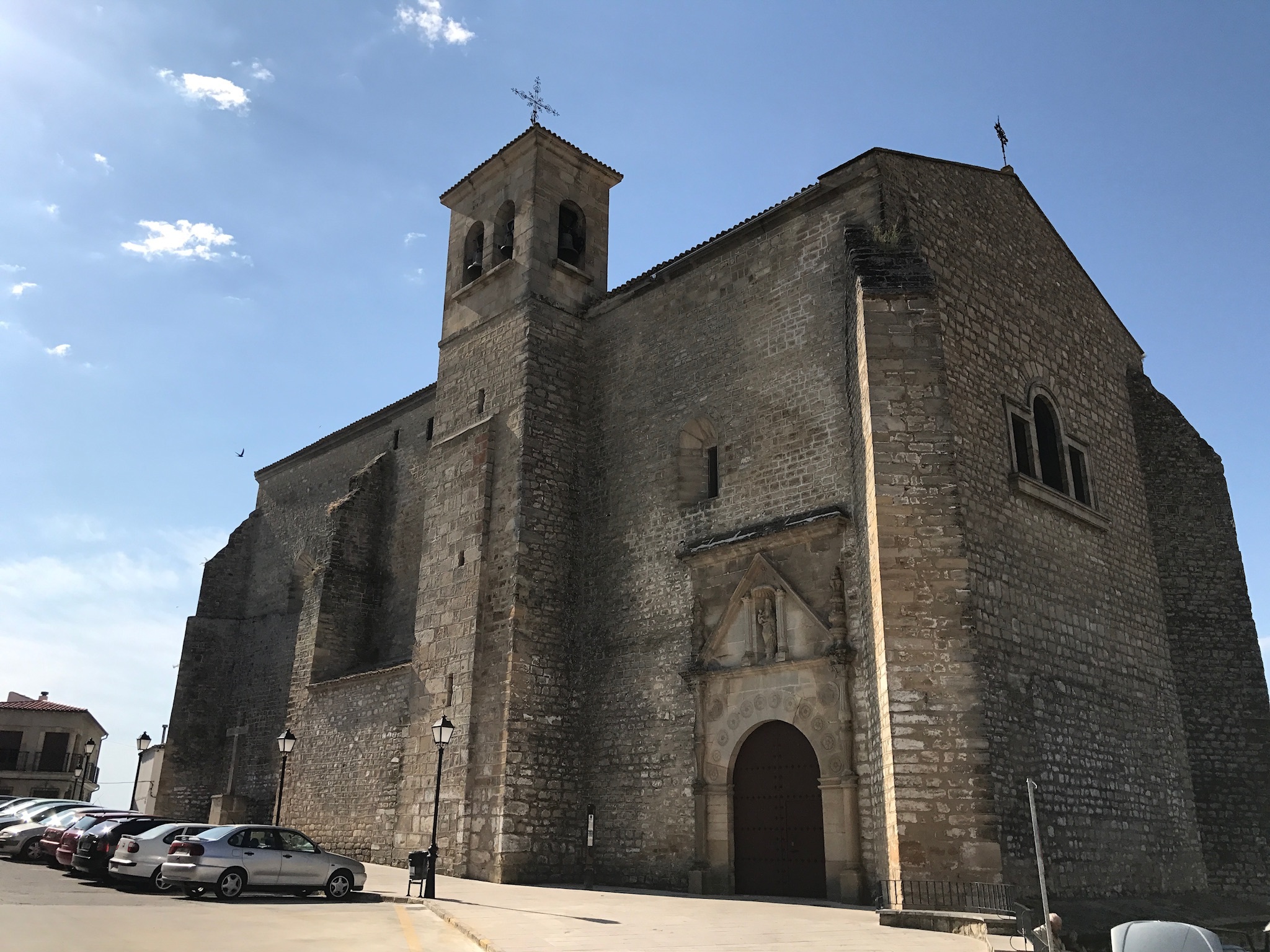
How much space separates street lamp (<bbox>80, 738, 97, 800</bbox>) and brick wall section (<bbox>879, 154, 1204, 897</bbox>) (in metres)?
37.1

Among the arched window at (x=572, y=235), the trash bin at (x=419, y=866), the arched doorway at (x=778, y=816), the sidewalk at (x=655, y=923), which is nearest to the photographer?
the sidewalk at (x=655, y=923)

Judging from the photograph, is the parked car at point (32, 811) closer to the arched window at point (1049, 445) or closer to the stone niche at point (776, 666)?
the stone niche at point (776, 666)

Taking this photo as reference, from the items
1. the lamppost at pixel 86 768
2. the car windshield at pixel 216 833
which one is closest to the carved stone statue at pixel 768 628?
the car windshield at pixel 216 833

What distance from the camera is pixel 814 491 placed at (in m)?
14.0

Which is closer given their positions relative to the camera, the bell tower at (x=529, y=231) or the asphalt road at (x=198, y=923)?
the asphalt road at (x=198, y=923)

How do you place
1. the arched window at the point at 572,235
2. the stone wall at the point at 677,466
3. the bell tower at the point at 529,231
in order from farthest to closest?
the arched window at the point at 572,235 → the bell tower at the point at 529,231 → the stone wall at the point at 677,466

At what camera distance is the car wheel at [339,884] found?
12.0m

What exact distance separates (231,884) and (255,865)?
34 cm

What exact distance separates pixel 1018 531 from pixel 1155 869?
199 inches

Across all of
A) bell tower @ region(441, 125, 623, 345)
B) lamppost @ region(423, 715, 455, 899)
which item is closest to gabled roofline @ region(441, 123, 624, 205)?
bell tower @ region(441, 125, 623, 345)

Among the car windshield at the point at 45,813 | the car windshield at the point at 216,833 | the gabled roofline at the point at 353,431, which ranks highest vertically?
the gabled roofline at the point at 353,431

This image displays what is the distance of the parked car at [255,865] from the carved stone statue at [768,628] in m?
6.21

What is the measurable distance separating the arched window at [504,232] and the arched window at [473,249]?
0.52m

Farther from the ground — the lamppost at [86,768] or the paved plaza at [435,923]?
the lamppost at [86,768]
